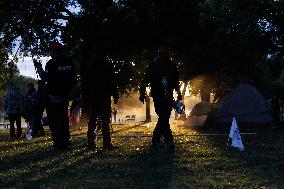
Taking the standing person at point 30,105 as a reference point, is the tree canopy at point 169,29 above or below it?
above

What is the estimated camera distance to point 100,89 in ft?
38.9

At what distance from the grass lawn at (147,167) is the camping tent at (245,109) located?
19.3 feet

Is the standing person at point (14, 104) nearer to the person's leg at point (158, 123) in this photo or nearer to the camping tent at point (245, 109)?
the camping tent at point (245, 109)

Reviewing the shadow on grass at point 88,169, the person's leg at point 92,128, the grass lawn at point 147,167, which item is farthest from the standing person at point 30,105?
the person's leg at point 92,128

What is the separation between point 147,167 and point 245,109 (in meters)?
10.4

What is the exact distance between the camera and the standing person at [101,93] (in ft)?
38.7

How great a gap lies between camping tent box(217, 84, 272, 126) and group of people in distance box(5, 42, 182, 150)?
704cm

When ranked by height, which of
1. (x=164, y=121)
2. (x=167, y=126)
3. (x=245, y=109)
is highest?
(x=245, y=109)

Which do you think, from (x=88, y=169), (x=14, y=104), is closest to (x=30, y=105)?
(x=14, y=104)

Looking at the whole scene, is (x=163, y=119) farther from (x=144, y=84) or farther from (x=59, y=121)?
(x=59, y=121)

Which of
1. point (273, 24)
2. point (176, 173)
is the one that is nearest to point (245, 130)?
point (273, 24)

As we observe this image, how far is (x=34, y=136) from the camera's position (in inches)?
720

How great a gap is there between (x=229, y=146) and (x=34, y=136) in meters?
8.51

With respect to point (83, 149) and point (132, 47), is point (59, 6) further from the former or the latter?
point (83, 149)
